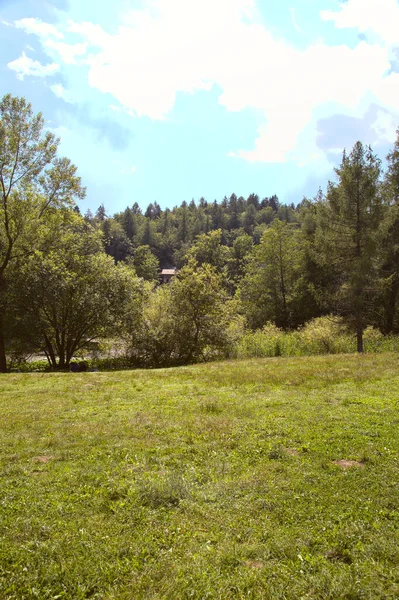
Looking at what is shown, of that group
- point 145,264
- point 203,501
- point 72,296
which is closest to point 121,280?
point 72,296

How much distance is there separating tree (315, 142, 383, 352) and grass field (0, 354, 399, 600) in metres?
12.1

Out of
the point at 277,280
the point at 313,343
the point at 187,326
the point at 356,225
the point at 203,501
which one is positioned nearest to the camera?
the point at 203,501

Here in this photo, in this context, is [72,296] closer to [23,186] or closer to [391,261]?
[23,186]

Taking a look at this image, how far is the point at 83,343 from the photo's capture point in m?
22.0

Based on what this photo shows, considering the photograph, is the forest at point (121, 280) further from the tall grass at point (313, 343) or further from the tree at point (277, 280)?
the tree at point (277, 280)

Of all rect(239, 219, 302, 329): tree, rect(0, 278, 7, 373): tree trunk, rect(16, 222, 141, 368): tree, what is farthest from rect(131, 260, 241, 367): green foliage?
rect(239, 219, 302, 329): tree

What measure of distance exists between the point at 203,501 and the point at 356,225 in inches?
717

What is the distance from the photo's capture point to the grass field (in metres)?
2.97

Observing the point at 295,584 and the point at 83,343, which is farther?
the point at 83,343

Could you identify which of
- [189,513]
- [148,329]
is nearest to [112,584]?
[189,513]

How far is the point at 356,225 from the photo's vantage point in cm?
1883

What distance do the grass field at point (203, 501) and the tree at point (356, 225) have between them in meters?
12.1

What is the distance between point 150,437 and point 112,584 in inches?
124

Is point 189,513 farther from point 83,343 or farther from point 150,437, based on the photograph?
point 83,343
